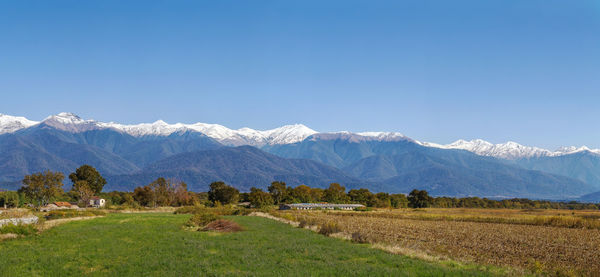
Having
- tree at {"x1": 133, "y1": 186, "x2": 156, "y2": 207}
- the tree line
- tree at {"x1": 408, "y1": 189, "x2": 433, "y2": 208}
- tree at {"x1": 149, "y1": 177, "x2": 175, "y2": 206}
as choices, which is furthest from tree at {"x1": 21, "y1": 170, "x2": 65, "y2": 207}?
tree at {"x1": 408, "y1": 189, "x2": 433, "y2": 208}

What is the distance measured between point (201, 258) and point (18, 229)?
1993 cm

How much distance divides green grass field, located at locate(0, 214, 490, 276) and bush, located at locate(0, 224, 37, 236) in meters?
1.08

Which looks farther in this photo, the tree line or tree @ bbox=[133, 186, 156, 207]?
tree @ bbox=[133, 186, 156, 207]

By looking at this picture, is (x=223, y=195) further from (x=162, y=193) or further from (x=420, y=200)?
(x=420, y=200)

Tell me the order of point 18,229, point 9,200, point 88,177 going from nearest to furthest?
point 18,229, point 9,200, point 88,177

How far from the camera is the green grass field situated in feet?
84.1

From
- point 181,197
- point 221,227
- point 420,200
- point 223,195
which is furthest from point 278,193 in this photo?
point 221,227

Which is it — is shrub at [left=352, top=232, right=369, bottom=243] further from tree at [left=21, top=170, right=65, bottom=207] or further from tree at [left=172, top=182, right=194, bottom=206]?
tree at [left=172, top=182, right=194, bottom=206]

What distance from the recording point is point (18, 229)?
39906mm

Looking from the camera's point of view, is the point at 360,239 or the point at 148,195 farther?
the point at 148,195

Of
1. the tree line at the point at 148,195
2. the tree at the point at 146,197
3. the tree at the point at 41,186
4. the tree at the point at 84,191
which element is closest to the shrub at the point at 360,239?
→ the tree line at the point at 148,195

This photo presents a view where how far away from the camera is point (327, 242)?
3912cm

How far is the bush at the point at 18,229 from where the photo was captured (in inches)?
1544

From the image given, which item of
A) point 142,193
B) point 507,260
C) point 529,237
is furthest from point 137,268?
point 142,193
